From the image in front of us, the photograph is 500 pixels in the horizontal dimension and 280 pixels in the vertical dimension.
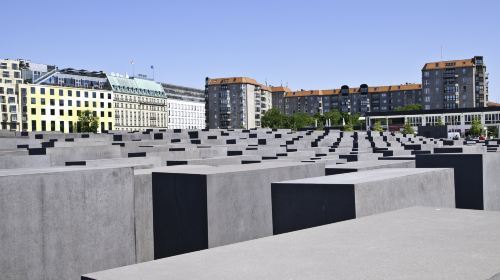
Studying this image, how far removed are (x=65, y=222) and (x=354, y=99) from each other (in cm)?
16687

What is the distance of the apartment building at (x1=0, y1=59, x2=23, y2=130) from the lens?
85875 millimetres

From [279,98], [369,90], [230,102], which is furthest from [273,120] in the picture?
[369,90]

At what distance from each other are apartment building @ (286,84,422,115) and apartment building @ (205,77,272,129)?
20.8 m

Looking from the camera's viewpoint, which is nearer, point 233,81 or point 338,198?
point 338,198

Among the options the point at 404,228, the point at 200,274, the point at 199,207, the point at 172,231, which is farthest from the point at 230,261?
the point at 172,231

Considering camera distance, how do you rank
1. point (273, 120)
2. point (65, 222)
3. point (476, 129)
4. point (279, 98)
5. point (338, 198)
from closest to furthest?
point (338, 198)
point (65, 222)
point (476, 129)
point (273, 120)
point (279, 98)

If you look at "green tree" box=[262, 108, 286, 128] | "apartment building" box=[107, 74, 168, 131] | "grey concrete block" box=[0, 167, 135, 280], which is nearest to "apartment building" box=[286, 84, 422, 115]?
"green tree" box=[262, 108, 286, 128]

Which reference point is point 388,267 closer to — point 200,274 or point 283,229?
point 200,274

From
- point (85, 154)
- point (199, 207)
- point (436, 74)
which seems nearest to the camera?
point (199, 207)

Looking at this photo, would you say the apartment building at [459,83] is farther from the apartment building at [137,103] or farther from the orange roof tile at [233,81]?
the apartment building at [137,103]

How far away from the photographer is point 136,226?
8.82m

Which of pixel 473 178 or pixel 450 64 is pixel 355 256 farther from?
pixel 450 64

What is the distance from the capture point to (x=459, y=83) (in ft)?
424

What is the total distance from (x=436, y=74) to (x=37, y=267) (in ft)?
439
